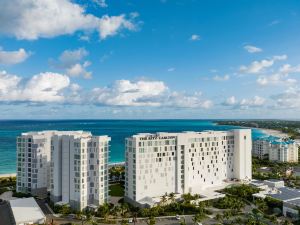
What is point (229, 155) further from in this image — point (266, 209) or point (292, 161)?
point (292, 161)

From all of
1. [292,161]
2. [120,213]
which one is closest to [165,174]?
[120,213]

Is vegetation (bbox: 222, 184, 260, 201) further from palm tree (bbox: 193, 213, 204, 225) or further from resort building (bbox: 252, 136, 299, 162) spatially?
resort building (bbox: 252, 136, 299, 162)

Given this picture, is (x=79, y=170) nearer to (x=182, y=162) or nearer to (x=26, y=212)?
(x=26, y=212)

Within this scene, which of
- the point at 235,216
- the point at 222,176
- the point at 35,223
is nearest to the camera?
the point at 35,223

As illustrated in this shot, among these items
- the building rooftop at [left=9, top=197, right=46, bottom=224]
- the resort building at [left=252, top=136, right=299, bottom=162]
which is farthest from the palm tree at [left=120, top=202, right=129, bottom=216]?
the resort building at [left=252, top=136, right=299, bottom=162]

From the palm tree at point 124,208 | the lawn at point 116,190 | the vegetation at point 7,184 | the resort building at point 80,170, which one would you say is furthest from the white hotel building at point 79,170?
the vegetation at point 7,184

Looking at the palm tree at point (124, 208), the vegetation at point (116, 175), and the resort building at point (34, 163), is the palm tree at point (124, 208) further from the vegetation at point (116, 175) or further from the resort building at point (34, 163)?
the vegetation at point (116, 175)
